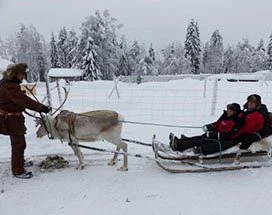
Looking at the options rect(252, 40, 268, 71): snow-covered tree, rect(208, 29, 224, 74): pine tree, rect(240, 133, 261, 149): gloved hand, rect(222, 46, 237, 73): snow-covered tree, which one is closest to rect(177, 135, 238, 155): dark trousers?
rect(240, 133, 261, 149): gloved hand

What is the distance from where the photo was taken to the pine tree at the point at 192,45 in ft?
177

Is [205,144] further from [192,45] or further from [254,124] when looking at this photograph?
[192,45]

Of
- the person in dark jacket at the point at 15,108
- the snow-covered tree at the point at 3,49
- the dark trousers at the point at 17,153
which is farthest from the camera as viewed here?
the snow-covered tree at the point at 3,49

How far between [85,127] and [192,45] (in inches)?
2000

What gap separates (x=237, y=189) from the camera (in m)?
4.67

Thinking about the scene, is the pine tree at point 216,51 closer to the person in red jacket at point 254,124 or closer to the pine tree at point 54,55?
the pine tree at point 54,55

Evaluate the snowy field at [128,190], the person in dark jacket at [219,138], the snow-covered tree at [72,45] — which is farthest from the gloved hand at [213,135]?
the snow-covered tree at [72,45]

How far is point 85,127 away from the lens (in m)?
5.49

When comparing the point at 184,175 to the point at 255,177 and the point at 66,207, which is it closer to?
the point at 255,177

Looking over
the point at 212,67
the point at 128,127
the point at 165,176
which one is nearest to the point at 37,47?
the point at 212,67

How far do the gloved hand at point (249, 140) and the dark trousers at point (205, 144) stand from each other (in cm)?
13

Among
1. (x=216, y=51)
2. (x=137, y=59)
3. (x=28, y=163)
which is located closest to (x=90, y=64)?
(x=137, y=59)

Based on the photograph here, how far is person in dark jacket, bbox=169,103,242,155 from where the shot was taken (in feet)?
17.2

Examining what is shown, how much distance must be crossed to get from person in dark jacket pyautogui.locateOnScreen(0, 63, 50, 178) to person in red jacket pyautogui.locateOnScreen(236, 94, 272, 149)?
3171mm
